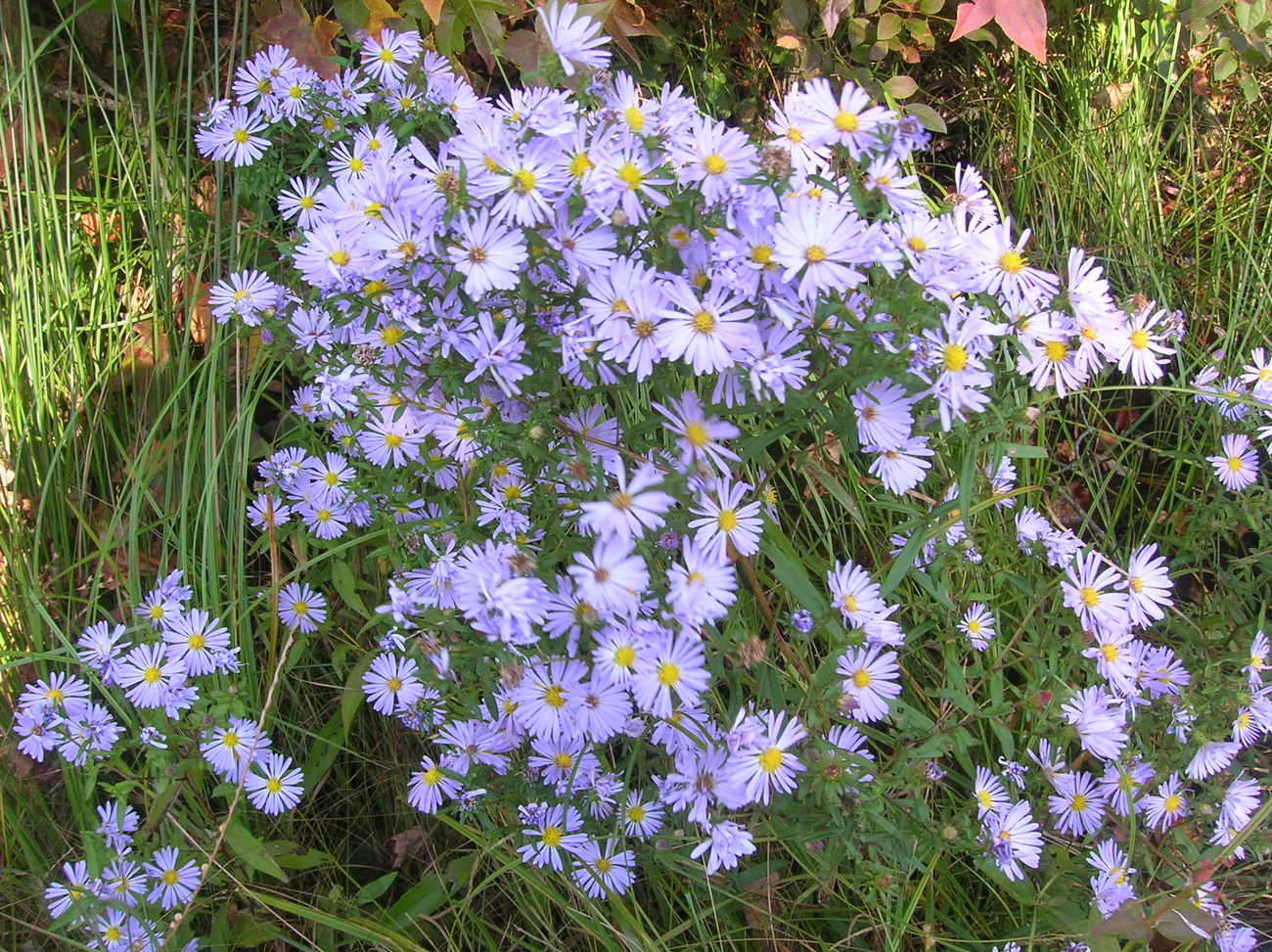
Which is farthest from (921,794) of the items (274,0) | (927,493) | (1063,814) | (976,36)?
(274,0)

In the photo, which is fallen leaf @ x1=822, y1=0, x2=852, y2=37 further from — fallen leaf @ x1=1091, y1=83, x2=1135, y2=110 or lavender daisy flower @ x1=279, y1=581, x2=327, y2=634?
lavender daisy flower @ x1=279, y1=581, x2=327, y2=634

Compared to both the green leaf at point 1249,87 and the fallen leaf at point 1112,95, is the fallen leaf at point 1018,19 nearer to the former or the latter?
the fallen leaf at point 1112,95

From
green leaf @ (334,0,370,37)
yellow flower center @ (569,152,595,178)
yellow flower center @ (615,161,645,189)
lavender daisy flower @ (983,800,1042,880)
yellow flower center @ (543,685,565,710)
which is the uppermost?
green leaf @ (334,0,370,37)

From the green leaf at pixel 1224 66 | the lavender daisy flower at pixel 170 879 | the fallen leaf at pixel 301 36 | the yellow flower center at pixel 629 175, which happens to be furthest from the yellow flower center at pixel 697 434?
the green leaf at pixel 1224 66

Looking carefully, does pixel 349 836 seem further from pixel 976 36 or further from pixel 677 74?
pixel 976 36

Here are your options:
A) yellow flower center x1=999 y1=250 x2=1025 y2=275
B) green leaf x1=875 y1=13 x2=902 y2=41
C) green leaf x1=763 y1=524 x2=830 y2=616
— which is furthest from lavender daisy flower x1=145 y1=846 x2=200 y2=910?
green leaf x1=875 y1=13 x2=902 y2=41

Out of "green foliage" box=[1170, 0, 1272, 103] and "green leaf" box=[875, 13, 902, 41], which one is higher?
"green leaf" box=[875, 13, 902, 41]
